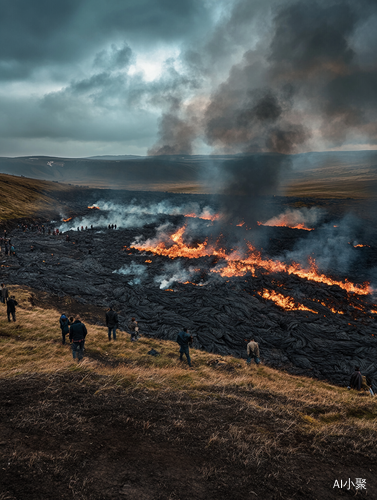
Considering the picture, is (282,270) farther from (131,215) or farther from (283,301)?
(131,215)

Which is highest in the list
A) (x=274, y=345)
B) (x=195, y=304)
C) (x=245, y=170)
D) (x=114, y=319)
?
(x=245, y=170)

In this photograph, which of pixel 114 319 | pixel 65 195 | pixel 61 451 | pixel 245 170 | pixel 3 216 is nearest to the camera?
pixel 61 451

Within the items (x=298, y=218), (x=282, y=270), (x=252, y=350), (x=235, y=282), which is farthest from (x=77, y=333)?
(x=298, y=218)

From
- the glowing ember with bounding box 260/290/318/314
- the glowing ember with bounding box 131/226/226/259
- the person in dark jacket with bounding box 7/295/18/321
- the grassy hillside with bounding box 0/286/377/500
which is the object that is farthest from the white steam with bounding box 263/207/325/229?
the person in dark jacket with bounding box 7/295/18/321

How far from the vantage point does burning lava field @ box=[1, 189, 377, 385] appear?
20.1m

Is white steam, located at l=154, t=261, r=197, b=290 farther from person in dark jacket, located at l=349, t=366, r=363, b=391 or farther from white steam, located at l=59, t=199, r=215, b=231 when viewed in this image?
white steam, located at l=59, t=199, r=215, b=231

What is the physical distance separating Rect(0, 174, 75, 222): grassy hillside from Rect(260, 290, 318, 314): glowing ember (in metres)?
65.1

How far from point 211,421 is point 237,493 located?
3037 mm

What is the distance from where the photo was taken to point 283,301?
2648cm

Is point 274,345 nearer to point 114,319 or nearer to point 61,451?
point 114,319

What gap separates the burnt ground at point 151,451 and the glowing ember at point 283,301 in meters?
16.2

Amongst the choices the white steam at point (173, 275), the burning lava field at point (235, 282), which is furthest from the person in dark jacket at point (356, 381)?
the white steam at point (173, 275)

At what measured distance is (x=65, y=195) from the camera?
119438 millimetres

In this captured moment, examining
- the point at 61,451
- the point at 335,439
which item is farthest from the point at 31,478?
the point at 335,439
